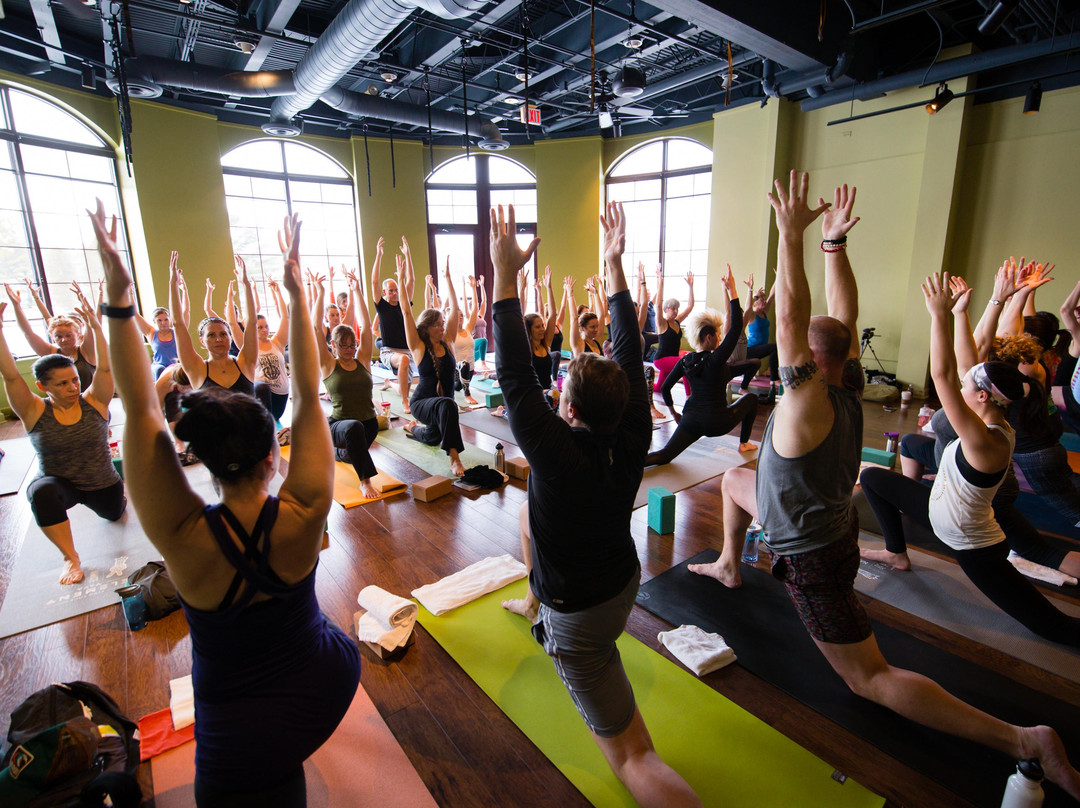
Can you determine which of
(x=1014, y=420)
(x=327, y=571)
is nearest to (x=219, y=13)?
(x=327, y=571)

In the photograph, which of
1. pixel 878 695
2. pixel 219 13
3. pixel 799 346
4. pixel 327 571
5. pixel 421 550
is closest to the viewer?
pixel 799 346

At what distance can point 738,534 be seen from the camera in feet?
9.26

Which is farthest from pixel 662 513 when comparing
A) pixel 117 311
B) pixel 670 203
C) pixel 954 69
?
pixel 670 203

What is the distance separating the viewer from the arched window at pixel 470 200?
38.3 feet

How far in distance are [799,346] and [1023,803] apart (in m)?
1.37

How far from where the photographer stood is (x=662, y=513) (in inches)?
142

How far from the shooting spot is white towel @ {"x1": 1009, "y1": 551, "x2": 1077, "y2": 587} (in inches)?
114

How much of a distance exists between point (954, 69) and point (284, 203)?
10548 mm

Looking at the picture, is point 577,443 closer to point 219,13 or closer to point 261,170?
point 219,13

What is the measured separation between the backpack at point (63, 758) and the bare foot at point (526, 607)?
1.56m

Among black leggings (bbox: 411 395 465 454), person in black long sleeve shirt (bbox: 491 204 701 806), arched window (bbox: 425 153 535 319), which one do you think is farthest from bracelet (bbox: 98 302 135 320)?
arched window (bbox: 425 153 535 319)

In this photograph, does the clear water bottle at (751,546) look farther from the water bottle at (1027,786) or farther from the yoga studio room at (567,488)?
the water bottle at (1027,786)

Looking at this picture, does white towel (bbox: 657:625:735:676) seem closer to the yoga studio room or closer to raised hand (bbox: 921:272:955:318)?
the yoga studio room

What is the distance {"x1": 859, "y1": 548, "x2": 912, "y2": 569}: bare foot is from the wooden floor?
0.46 meters
